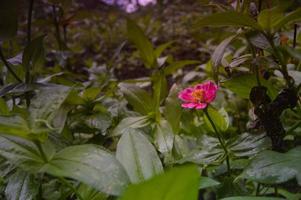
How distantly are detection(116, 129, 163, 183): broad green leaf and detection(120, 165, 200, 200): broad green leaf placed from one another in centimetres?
14

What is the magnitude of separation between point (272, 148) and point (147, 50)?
0.44 metres

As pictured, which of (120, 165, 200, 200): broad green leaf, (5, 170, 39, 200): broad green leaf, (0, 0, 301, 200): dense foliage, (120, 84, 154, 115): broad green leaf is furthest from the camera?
(120, 84, 154, 115): broad green leaf

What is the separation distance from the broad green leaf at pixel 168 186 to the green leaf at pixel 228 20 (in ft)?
0.90

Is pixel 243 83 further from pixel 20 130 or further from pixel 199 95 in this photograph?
pixel 20 130

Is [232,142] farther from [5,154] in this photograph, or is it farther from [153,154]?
[5,154]

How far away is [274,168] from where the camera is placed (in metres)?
0.57

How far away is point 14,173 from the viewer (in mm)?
654

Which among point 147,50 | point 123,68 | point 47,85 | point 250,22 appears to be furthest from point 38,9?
point 250,22

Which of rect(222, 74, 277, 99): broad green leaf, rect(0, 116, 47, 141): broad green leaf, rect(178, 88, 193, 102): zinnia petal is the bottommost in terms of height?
rect(178, 88, 193, 102): zinnia petal

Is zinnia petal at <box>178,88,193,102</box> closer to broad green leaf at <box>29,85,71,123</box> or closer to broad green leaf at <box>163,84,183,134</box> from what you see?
broad green leaf at <box>163,84,183,134</box>

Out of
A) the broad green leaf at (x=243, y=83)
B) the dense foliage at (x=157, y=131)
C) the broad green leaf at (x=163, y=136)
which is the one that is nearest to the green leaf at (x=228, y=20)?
the dense foliage at (x=157, y=131)

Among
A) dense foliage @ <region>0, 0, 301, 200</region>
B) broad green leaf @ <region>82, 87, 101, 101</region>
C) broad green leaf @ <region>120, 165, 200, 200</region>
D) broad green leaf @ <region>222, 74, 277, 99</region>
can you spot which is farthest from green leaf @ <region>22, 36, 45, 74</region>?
broad green leaf @ <region>120, 165, 200, 200</region>

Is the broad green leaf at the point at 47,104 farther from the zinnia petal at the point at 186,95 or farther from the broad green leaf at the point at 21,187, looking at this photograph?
the zinnia petal at the point at 186,95

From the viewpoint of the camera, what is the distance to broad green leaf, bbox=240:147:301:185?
1.83ft
